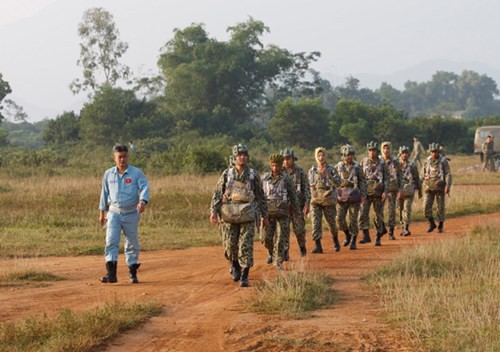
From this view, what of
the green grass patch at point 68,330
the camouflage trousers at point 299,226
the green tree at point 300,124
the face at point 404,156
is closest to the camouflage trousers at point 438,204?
the face at point 404,156

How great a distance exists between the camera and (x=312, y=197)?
1416cm

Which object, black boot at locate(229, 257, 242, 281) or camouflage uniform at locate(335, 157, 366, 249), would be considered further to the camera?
camouflage uniform at locate(335, 157, 366, 249)

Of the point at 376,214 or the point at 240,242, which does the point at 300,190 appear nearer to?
the point at 240,242

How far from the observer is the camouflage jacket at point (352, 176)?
14.6 metres

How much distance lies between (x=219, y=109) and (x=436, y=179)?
141ft

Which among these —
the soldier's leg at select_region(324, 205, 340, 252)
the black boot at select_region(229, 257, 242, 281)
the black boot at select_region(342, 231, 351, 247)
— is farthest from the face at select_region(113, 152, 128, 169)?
the black boot at select_region(342, 231, 351, 247)

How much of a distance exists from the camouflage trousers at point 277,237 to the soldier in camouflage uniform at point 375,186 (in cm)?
327

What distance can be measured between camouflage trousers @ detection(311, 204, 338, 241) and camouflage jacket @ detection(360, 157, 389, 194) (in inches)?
55.6

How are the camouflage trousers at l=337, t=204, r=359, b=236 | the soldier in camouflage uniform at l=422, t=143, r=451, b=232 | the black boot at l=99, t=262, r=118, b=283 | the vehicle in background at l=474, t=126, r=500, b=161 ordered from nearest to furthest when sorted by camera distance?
the black boot at l=99, t=262, r=118, b=283
the camouflage trousers at l=337, t=204, r=359, b=236
the soldier in camouflage uniform at l=422, t=143, r=451, b=232
the vehicle in background at l=474, t=126, r=500, b=161

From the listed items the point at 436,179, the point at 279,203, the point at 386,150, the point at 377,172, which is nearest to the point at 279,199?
the point at 279,203

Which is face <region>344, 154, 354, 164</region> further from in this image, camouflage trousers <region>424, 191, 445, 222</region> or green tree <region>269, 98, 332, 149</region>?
green tree <region>269, 98, 332, 149</region>

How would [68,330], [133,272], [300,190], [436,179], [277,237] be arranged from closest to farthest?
[68,330] → [133,272] → [277,237] → [300,190] → [436,179]

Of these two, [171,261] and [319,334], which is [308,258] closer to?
[171,261]

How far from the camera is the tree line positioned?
53.5 metres
